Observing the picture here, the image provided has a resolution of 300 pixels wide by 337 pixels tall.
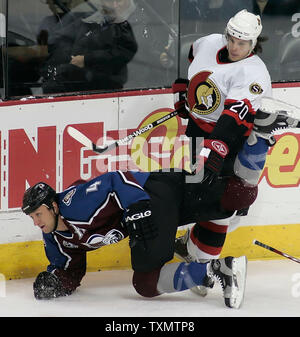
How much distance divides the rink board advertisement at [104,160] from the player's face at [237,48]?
0.51 m

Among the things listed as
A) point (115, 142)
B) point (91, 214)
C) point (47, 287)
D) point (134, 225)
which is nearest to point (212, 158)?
point (134, 225)

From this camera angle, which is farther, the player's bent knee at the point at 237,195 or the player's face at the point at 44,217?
the player's bent knee at the point at 237,195

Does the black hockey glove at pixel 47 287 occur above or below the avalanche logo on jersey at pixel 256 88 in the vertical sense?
below

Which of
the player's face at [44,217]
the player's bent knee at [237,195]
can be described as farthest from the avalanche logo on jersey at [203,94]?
the player's face at [44,217]

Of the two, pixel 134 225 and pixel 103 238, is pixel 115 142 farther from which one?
pixel 134 225

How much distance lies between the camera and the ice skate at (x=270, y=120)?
4.51 meters

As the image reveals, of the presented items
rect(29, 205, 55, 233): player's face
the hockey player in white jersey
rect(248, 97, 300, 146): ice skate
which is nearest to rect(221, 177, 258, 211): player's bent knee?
the hockey player in white jersey

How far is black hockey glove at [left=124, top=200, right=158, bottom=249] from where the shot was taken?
162 inches

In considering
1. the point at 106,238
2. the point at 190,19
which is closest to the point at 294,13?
the point at 190,19

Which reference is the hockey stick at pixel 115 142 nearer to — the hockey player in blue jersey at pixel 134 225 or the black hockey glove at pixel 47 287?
the hockey player in blue jersey at pixel 134 225

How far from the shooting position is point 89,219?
4215 millimetres

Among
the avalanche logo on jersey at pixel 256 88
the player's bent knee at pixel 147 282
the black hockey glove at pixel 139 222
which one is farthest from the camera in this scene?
the avalanche logo on jersey at pixel 256 88

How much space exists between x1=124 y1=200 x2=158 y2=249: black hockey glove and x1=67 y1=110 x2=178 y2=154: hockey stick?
2.13 ft

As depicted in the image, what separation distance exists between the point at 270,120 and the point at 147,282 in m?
0.90
